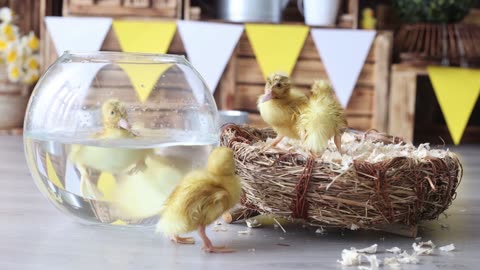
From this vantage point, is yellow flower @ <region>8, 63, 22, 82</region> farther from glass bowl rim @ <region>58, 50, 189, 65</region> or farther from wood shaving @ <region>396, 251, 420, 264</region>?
wood shaving @ <region>396, 251, 420, 264</region>

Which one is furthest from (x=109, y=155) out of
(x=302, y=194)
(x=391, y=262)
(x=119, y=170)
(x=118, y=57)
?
(x=391, y=262)

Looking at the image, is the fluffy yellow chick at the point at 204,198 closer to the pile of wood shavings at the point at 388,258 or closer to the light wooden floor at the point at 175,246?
the light wooden floor at the point at 175,246

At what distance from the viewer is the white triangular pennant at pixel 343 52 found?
2.29 meters

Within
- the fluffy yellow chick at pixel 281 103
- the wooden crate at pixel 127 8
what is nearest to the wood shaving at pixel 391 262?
the fluffy yellow chick at pixel 281 103

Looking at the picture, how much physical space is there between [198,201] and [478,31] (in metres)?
1.79

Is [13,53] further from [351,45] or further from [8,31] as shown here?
[351,45]

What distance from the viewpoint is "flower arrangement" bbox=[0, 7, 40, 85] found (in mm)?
2354

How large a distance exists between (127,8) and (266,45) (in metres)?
0.45

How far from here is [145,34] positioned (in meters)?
2.32

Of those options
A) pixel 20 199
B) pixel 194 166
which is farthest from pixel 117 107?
pixel 20 199

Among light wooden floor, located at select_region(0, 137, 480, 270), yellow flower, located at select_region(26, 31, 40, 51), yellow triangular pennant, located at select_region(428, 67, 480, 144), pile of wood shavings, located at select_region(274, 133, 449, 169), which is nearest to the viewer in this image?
light wooden floor, located at select_region(0, 137, 480, 270)

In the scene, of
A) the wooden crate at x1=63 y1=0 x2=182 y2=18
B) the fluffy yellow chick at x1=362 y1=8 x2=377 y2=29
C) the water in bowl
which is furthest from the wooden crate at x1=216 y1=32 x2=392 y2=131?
the water in bowl

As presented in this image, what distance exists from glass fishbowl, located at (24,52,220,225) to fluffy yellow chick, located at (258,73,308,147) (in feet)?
0.22

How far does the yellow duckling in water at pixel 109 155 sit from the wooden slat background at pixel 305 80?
4.85 ft
